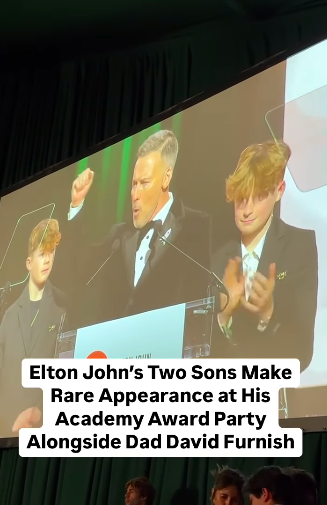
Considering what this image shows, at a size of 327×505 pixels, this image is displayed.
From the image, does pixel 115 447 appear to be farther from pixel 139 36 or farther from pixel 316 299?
pixel 139 36

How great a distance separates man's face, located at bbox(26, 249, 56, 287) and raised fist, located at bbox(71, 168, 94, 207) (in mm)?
249

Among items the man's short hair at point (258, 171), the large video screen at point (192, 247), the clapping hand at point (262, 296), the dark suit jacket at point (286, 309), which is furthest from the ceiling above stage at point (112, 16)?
the clapping hand at point (262, 296)

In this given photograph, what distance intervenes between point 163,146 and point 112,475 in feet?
4.25

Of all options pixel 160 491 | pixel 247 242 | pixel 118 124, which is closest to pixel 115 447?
pixel 160 491

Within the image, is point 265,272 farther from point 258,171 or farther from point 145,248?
point 145,248

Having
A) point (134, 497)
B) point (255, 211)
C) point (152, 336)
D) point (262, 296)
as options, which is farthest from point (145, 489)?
point (255, 211)

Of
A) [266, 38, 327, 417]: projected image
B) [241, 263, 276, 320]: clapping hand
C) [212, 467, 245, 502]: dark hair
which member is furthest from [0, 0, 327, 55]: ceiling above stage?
[212, 467, 245, 502]: dark hair

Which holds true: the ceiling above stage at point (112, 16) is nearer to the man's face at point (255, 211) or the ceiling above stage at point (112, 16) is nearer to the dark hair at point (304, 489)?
the man's face at point (255, 211)

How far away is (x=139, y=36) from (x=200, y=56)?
447 mm

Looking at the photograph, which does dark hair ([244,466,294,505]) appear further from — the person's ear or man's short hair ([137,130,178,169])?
man's short hair ([137,130,178,169])

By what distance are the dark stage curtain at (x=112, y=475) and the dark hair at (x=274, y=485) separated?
0.40 metres

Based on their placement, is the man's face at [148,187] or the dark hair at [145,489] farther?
the man's face at [148,187]

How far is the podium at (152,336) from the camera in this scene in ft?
6.64

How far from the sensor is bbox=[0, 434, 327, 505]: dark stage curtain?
6.36 feet
